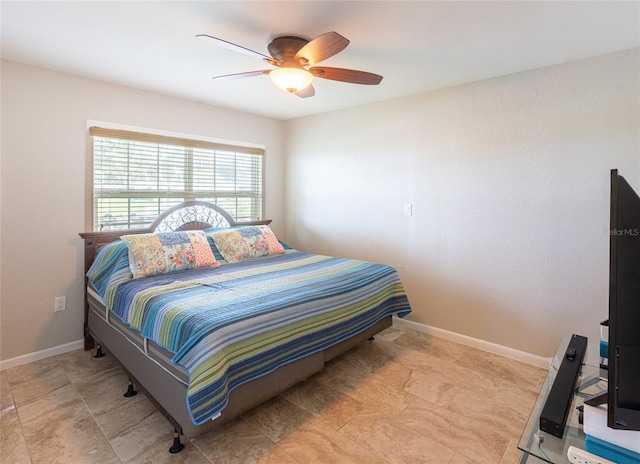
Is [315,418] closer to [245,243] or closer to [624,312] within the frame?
[624,312]

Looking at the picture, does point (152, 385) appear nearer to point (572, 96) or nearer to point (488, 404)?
point (488, 404)

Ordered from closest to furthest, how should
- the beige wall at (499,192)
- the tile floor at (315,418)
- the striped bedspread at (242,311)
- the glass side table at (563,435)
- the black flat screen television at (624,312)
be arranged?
the black flat screen television at (624,312)
the glass side table at (563,435)
the striped bedspread at (242,311)
the tile floor at (315,418)
the beige wall at (499,192)

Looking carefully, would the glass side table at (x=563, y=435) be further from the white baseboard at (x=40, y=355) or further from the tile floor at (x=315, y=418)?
the white baseboard at (x=40, y=355)

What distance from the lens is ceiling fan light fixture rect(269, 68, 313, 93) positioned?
211cm

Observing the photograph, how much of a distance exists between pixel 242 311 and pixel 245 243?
61.9 inches

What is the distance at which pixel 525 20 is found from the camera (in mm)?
1903

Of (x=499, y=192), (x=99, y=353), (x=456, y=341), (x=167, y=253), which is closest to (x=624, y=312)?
(x=499, y=192)

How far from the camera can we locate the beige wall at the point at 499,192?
240 cm

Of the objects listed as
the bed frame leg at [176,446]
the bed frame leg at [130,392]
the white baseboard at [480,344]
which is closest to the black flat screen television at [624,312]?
the bed frame leg at [176,446]

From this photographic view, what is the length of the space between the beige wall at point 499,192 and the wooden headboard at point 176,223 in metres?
1.40

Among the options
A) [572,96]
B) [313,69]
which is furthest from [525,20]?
[313,69]

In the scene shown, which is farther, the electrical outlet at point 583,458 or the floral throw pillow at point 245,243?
the floral throw pillow at point 245,243

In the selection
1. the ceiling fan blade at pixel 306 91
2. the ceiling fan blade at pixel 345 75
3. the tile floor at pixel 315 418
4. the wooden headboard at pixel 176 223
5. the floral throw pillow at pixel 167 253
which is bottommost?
the tile floor at pixel 315 418

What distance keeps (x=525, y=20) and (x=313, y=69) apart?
Answer: 4.12 feet
